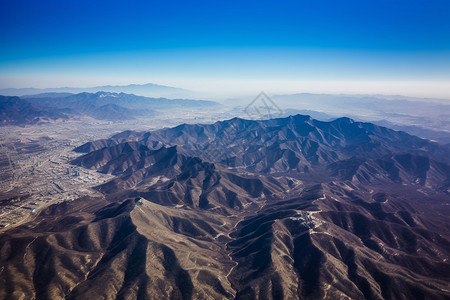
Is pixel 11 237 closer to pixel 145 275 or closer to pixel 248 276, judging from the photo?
pixel 145 275

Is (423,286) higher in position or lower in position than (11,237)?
lower

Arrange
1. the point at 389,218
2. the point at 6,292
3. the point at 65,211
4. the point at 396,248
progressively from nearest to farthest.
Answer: the point at 6,292 → the point at 396,248 → the point at 389,218 → the point at 65,211

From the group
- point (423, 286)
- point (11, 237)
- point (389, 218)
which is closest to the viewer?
point (423, 286)

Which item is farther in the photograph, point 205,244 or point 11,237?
point 205,244

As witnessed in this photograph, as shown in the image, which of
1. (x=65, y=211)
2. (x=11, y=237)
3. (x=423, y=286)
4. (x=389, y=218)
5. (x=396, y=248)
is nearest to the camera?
(x=423, y=286)

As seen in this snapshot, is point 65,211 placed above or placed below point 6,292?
below

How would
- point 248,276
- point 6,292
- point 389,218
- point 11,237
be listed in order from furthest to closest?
point 389,218 < point 11,237 < point 248,276 < point 6,292

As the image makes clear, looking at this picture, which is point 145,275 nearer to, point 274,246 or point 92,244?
point 92,244

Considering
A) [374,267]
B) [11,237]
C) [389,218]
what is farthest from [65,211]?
[389,218]

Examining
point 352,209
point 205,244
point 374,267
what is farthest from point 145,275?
point 352,209
